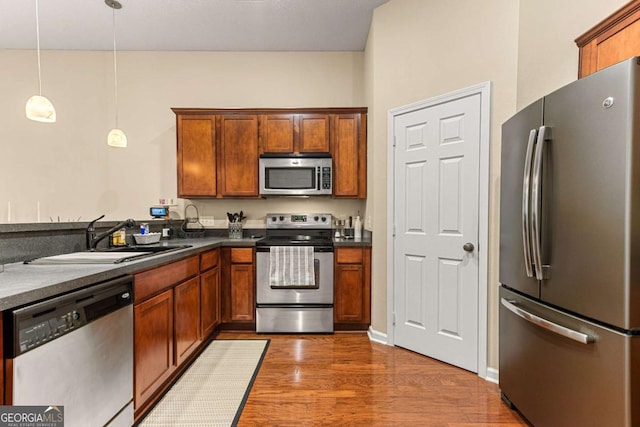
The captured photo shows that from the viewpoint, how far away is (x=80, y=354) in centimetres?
139

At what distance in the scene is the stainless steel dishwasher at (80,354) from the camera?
116 cm

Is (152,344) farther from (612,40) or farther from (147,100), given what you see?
(147,100)

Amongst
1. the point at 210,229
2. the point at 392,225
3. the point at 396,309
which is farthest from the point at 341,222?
the point at 210,229

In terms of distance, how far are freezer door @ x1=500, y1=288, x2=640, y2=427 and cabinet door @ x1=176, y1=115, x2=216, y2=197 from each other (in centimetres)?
304

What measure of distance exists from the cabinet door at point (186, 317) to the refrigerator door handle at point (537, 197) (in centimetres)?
224

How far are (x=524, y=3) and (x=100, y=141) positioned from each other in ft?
14.8

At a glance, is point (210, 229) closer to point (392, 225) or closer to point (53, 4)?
point (392, 225)

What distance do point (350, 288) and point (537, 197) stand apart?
2022 millimetres

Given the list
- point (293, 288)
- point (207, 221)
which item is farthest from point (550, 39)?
point (207, 221)

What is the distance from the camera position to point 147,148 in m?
3.98

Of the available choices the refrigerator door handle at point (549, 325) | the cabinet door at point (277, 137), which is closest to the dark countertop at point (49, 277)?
the cabinet door at point (277, 137)

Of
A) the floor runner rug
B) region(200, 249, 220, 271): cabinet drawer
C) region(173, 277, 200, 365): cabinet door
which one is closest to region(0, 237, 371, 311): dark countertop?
region(173, 277, 200, 365): cabinet door

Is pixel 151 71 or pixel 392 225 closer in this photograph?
pixel 392 225

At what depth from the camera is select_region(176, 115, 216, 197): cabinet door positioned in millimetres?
3549
